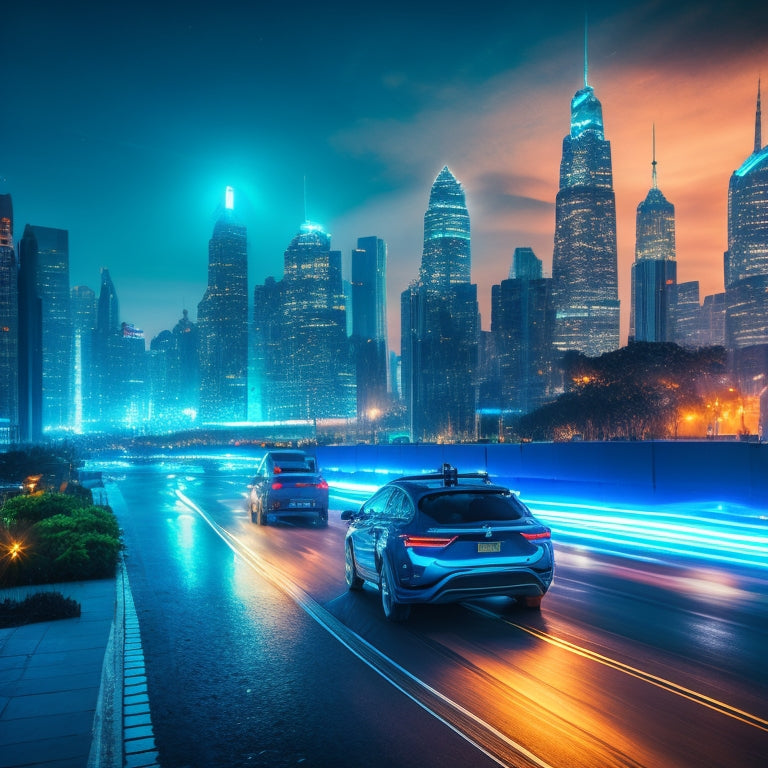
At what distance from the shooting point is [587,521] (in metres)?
20.0

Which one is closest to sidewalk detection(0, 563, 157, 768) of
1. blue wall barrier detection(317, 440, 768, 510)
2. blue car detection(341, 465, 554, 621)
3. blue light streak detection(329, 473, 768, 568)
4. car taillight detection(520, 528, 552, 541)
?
blue car detection(341, 465, 554, 621)

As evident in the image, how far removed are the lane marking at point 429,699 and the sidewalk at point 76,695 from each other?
1.98 metres

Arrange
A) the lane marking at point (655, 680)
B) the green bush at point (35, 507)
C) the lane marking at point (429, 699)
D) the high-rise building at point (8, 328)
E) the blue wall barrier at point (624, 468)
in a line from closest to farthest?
the lane marking at point (429, 699) → the lane marking at point (655, 680) → the green bush at point (35, 507) → the blue wall barrier at point (624, 468) → the high-rise building at point (8, 328)

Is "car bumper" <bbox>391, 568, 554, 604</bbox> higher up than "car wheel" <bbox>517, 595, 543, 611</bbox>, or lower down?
higher up

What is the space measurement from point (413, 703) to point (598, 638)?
2779 mm

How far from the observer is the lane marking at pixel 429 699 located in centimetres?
499

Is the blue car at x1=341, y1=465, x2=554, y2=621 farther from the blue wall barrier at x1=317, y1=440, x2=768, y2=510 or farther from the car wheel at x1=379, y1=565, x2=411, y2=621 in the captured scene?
the blue wall barrier at x1=317, y1=440, x2=768, y2=510

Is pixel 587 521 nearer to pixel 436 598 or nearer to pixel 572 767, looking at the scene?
pixel 436 598

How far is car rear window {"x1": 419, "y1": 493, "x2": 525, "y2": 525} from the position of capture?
895 centimetres

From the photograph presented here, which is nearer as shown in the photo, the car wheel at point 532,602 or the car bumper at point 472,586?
the car bumper at point 472,586

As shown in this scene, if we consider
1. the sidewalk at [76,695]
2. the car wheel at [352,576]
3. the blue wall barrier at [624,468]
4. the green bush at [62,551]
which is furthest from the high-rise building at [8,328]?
the sidewalk at [76,695]

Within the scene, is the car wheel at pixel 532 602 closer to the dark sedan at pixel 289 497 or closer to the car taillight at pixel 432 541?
the car taillight at pixel 432 541

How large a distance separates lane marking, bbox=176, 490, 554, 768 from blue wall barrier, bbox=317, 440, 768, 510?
41.5ft

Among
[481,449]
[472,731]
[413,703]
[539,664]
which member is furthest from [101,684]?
[481,449]
